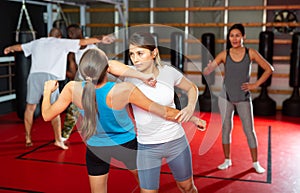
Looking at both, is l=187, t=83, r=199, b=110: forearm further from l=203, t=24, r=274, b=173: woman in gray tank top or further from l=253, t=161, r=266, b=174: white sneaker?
l=253, t=161, r=266, b=174: white sneaker

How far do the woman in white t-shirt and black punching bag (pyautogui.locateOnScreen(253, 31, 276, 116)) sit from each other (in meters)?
4.67

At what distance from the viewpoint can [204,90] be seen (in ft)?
23.1

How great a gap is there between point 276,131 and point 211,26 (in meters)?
2.74

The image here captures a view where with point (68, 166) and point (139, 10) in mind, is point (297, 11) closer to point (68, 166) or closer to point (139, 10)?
point (139, 10)

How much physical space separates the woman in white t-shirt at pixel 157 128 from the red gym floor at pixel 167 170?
26cm

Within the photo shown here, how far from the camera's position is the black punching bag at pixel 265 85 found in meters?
6.38

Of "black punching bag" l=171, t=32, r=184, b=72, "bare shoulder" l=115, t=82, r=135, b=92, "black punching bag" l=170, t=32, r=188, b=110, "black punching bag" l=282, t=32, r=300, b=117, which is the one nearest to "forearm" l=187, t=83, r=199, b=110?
"bare shoulder" l=115, t=82, r=135, b=92

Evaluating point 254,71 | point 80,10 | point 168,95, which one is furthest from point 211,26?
point 168,95

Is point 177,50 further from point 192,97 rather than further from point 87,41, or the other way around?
point 192,97

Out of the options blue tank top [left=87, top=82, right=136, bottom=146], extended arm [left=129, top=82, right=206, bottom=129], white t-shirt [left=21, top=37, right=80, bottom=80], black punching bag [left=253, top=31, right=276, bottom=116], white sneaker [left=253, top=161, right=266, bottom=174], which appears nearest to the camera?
extended arm [left=129, top=82, right=206, bottom=129]

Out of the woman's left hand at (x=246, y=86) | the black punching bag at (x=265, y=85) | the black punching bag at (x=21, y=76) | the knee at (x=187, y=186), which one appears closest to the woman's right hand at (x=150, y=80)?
the knee at (x=187, y=186)

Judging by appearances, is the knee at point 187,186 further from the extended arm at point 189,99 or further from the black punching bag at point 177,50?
the black punching bag at point 177,50

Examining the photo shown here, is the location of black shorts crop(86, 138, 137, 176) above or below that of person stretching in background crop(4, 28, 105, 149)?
below

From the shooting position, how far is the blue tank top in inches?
77.9
